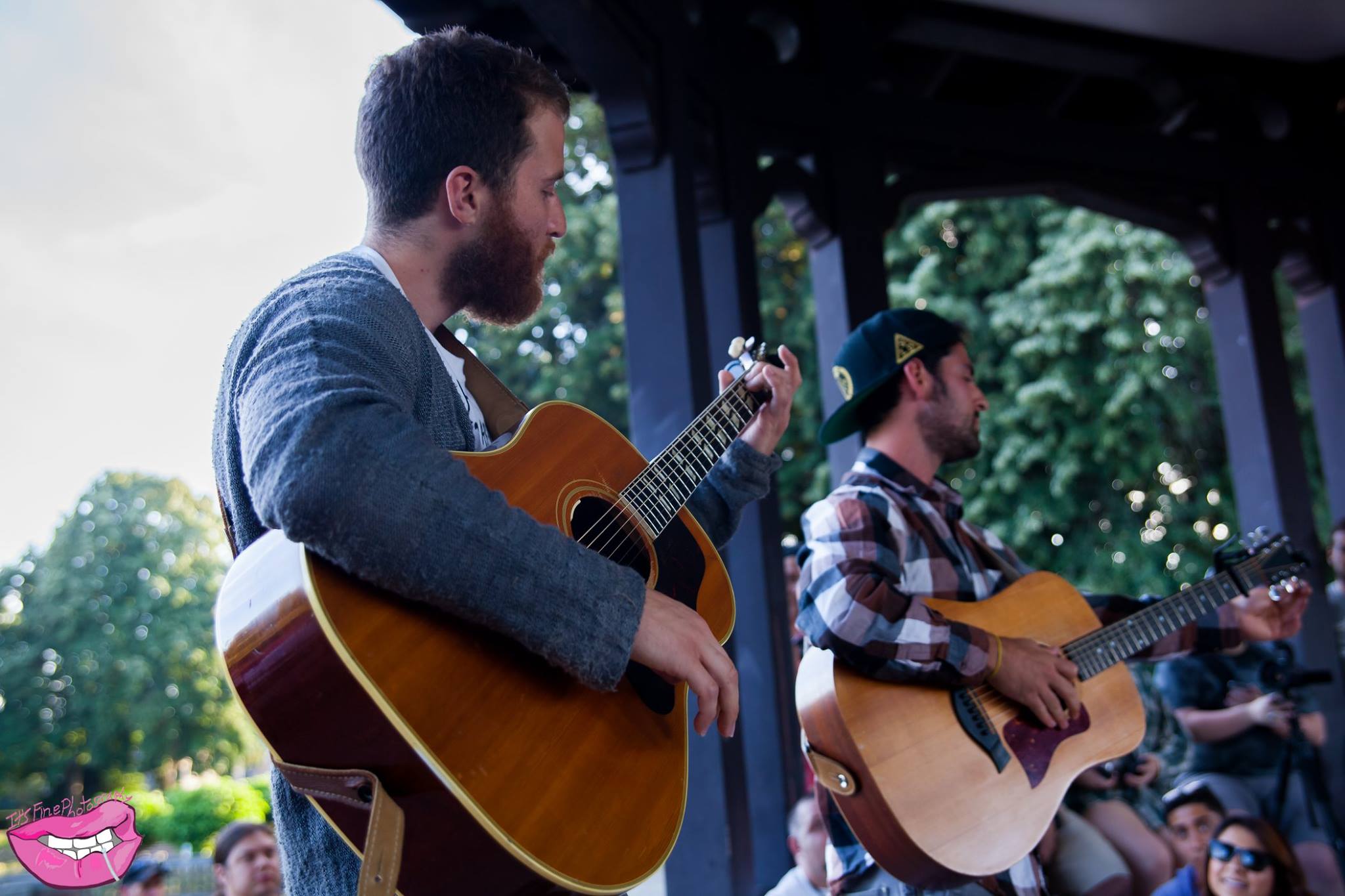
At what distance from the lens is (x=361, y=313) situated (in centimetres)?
116

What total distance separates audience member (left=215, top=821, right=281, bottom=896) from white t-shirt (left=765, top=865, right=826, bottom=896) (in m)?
1.44

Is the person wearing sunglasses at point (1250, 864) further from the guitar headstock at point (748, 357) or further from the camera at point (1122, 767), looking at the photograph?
the guitar headstock at point (748, 357)

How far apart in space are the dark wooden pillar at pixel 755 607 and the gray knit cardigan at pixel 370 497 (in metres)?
2.86

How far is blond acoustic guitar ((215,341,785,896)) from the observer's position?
39.0 inches

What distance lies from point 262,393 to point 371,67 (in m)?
0.57

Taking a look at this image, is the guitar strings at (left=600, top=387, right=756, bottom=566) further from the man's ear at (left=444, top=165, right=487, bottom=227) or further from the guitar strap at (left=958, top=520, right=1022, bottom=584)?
the guitar strap at (left=958, top=520, right=1022, bottom=584)

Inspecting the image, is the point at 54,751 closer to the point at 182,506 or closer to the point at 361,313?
the point at 182,506

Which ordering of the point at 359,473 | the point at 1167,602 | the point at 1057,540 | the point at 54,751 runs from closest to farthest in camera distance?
the point at 359,473, the point at 1167,602, the point at 54,751, the point at 1057,540

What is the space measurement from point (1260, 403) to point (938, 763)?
444cm

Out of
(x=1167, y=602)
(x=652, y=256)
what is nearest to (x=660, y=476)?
(x=1167, y=602)

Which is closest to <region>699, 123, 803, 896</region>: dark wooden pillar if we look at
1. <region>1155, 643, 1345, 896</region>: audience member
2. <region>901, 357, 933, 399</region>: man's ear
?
<region>901, 357, 933, 399</region>: man's ear

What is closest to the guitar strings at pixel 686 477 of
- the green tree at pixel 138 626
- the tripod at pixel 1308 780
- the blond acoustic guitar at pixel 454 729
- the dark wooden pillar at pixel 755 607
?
the blond acoustic guitar at pixel 454 729

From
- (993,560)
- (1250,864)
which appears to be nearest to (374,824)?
(993,560)

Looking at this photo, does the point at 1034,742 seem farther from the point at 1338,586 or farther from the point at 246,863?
the point at 1338,586
